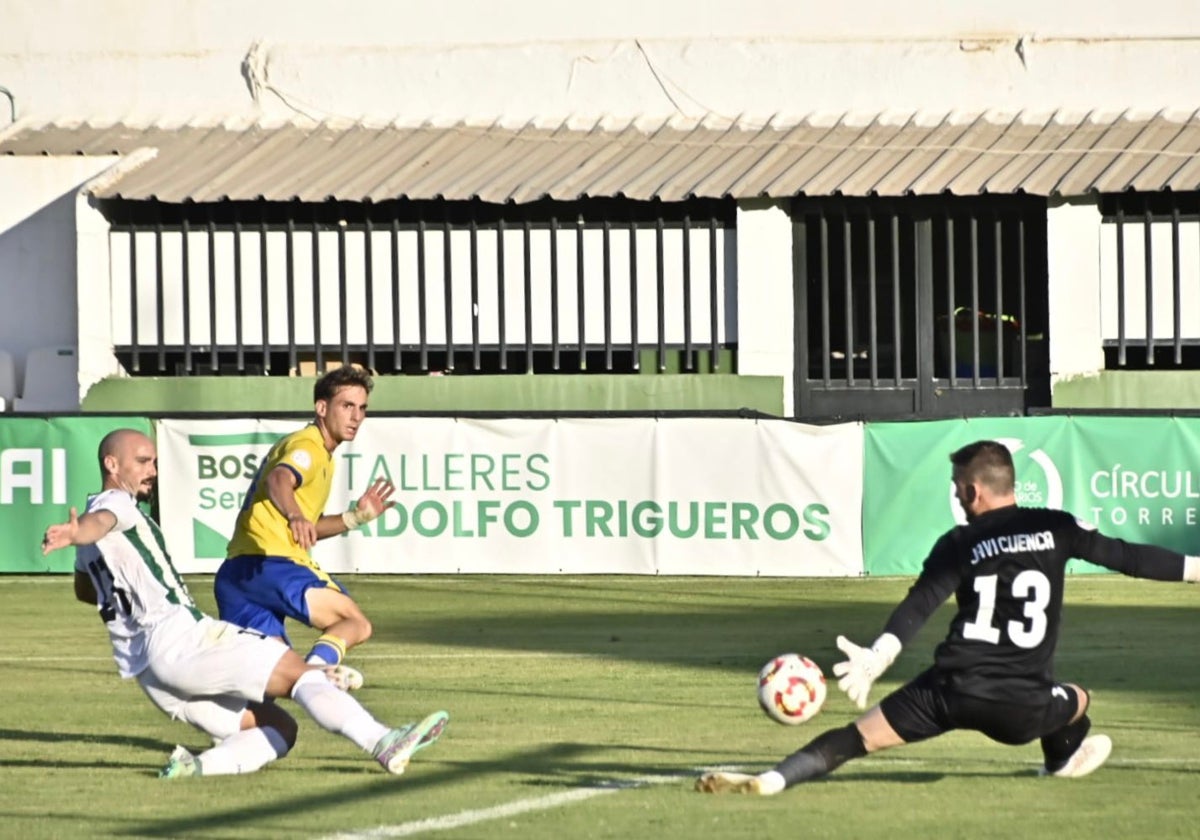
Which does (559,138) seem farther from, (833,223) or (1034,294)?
(1034,294)

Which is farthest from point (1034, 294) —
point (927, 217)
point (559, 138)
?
point (559, 138)

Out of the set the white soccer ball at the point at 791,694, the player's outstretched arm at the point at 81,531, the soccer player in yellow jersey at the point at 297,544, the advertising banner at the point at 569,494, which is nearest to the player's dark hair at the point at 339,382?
the soccer player in yellow jersey at the point at 297,544

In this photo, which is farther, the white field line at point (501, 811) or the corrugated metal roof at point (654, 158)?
the corrugated metal roof at point (654, 158)

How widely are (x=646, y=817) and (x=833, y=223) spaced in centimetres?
2036

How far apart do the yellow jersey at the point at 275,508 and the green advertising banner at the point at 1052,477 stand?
36.7 feet

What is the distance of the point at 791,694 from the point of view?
9359mm

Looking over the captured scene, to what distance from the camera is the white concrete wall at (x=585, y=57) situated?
30406mm

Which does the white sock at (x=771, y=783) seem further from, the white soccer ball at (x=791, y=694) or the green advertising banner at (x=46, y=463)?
the green advertising banner at (x=46, y=463)

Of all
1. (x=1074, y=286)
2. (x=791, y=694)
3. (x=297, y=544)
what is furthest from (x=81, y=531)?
(x=1074, y=286)

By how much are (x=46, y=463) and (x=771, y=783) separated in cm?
1502

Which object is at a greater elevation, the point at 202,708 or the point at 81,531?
the point at 81,531

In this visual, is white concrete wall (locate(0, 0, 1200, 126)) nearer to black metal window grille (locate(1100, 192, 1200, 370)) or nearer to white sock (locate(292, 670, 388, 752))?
black metal window grille (locate(1100, 192, 1200, 370))

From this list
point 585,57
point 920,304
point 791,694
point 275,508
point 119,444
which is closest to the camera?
point 791,694

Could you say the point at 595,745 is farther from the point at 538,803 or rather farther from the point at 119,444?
the point at 119,444
